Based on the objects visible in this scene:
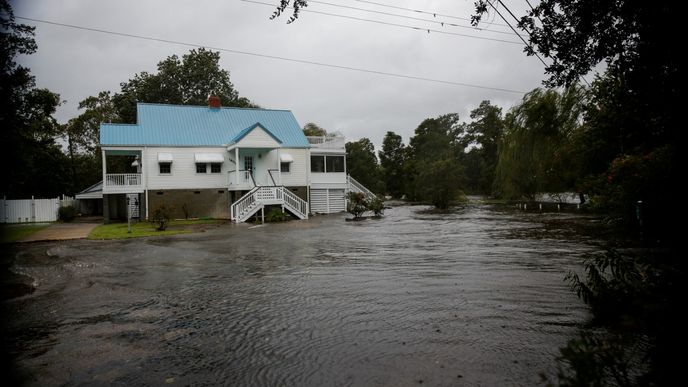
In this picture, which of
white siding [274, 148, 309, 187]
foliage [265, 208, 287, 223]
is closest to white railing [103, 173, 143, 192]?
foliage [265, 208, 287, 223]

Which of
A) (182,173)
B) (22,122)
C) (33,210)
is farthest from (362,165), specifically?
(22,122)

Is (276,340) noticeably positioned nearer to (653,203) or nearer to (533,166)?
(653,203)

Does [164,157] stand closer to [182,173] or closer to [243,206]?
[182,173]

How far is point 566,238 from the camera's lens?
58.0 feet

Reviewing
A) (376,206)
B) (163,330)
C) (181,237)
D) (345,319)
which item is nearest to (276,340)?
(345,319)

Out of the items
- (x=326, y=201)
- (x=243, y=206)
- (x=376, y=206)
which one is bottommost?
(x=376, y=206)

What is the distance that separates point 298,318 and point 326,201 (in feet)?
102

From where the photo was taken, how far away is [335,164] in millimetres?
38531

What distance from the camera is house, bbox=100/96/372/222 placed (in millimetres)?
30734

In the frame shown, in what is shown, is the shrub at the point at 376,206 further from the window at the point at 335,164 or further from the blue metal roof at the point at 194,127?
the blue metal roof at the point at 194,127

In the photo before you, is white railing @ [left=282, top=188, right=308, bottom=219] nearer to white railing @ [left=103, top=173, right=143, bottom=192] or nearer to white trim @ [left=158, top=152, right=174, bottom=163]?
white trim @ [left=158, top=152, right=174, bottom=163]

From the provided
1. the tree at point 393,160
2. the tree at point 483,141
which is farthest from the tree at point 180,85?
the tree at point 483,141

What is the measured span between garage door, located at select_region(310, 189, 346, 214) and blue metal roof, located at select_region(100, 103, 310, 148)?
4.66 metres

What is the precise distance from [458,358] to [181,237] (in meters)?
18.0
